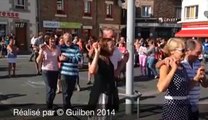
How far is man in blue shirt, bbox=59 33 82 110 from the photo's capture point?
7.84 m

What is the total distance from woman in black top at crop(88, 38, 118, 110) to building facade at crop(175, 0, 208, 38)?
111ft

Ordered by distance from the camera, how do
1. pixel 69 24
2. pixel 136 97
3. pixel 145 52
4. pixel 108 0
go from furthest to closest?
pixel 108 0 → pixel 69 24 → pixel 145 52 → pixel 136 97

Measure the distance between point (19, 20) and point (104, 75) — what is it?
2595 centimetres

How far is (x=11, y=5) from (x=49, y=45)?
22.8 m

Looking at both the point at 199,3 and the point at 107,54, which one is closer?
the point at 107,54

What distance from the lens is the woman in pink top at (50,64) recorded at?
816 cm

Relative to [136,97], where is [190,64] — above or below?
above

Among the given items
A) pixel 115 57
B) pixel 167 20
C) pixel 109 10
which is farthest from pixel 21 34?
pixel 115 57

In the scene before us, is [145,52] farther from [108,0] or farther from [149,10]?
[149,10]

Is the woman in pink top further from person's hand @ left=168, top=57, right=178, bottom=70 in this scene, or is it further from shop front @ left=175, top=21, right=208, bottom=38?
shop front @ left=175, top=21, right=208, bottom=38

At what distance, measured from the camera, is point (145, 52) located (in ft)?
54.3

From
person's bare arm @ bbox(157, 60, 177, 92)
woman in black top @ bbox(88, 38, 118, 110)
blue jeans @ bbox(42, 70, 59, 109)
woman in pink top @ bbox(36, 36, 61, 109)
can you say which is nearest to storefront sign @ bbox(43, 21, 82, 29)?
woman in pink top @ bbox(36, 36, 61, 109)

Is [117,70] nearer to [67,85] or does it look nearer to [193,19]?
[67,85]

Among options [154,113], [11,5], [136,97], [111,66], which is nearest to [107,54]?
[111,66]
